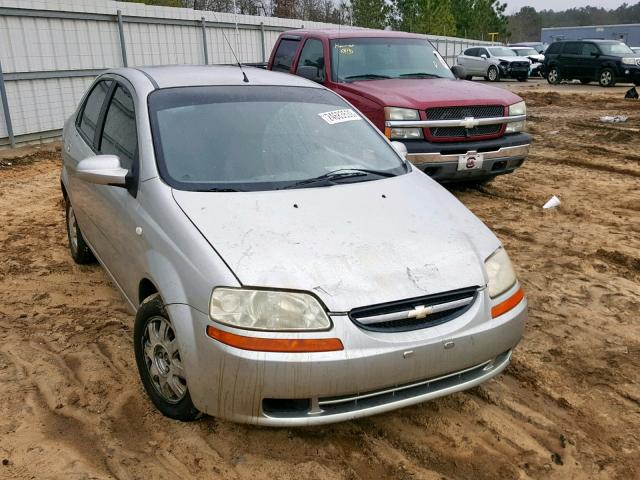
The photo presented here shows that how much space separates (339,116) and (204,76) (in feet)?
3.08

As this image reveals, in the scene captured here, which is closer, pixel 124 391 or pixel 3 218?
pixel 124 391

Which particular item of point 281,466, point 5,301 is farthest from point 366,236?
point 5,301

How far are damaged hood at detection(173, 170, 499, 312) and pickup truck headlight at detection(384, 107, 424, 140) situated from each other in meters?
3.26

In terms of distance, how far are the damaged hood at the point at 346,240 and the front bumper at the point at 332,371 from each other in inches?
6.6

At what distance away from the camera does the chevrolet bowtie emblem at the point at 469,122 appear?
670cm

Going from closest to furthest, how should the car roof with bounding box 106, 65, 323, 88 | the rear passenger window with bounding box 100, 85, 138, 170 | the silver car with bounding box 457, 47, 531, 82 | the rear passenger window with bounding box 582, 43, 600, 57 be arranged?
the rear passenger window with bounding box 100, 85, 138, 170 → the car roof with bounding box 106, 65, 323, 88 → the rear passenger window with bounding box 582, 43, 600, 57 → the silver car with bounding box 457, 47, 531, 82

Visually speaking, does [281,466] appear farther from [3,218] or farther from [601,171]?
[601,171]

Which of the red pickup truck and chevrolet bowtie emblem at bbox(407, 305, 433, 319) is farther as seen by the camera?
the red pickup truck

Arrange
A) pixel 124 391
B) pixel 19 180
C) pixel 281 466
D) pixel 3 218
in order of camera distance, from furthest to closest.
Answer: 1. pixel 19 180
2. pixel 3 218
3. pixel 124 391
4. pixel 281 466

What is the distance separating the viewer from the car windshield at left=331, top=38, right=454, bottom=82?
754 cm

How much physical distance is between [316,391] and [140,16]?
12.2 metres

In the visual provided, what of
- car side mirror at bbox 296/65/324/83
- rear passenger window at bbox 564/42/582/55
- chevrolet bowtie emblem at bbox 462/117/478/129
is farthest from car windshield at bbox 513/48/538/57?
chevrolet bowtie emblem at bbox 462/117/478/129

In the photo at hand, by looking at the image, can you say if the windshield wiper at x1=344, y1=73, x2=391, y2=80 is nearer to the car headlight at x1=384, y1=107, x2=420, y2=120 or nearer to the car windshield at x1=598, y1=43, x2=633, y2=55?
the car headlight at x1=384, y1=107, x2=420, y2=120

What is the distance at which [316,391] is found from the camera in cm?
246
